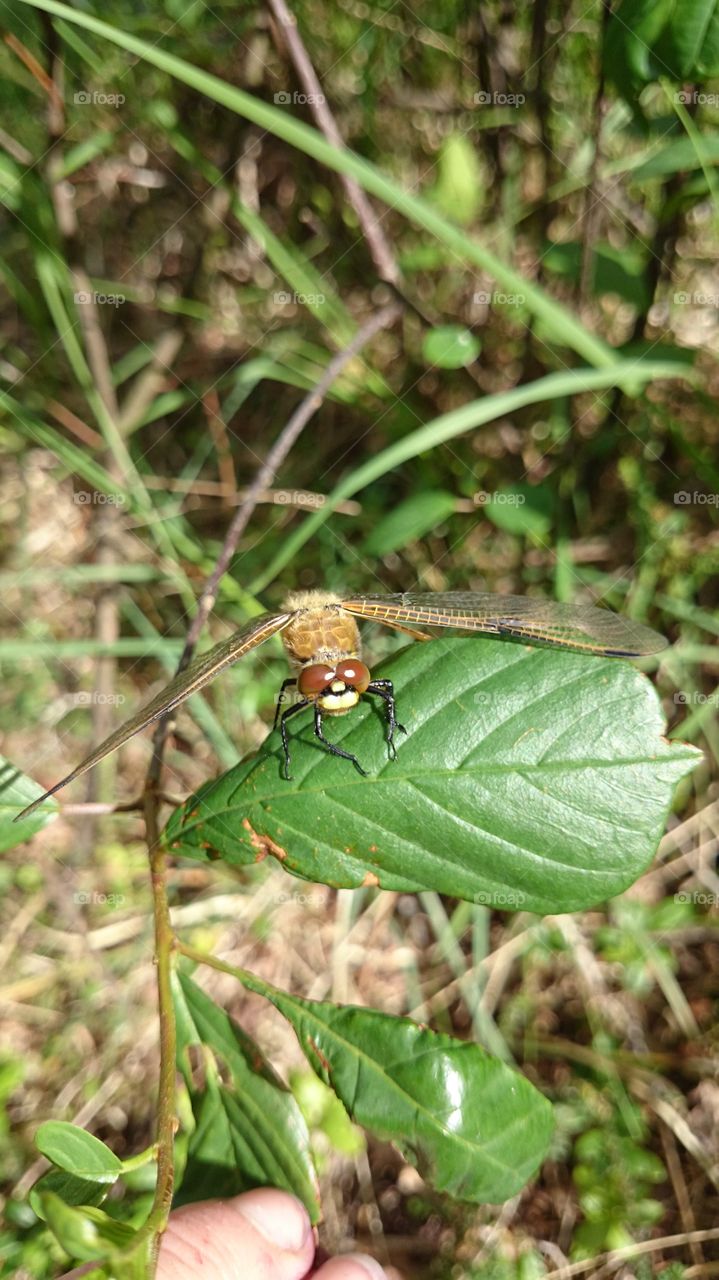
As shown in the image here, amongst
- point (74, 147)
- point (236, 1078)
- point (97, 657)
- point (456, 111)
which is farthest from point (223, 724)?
point (456, 111)

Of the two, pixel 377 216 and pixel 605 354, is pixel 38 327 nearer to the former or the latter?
pixel 377 216

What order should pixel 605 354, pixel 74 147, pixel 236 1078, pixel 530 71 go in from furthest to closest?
pixel 74 147
pixel 530 71
pixel 605 354
pixel 236 1078

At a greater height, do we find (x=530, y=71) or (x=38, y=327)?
(x=530, y=71)

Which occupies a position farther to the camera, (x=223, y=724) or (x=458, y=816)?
(x=223, y=724)
